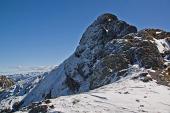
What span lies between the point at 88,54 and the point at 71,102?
58.4m

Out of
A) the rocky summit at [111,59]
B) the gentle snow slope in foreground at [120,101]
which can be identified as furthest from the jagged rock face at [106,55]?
the gentle snow slope in foreground at [120,101]

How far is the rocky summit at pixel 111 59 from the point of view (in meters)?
60.9

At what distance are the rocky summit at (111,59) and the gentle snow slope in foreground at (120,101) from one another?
6.60 metres

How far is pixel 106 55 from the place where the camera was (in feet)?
263

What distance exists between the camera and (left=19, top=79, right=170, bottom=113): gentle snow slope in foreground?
3522 cm

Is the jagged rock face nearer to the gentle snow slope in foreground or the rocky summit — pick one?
the rocky summit

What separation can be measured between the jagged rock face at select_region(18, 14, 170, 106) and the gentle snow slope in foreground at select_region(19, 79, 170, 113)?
14307 millimetres

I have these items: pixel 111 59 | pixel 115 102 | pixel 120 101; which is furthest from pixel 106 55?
pixel 115 102

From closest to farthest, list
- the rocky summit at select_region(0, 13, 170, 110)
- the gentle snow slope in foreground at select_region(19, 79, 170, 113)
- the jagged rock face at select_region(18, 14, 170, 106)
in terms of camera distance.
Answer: the gentle snow slope in foreground at select_region(19, 79, 170, 113), the rocky summit at select_region(0, 13, 170, 110), the jagged rock face at select_region(18, 14, 170, 106)

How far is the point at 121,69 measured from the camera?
63594 mm

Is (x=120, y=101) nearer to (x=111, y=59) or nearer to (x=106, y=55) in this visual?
(x=111, y=59)

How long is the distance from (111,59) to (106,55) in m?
10.1

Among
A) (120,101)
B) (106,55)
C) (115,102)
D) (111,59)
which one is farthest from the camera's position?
(106,55)

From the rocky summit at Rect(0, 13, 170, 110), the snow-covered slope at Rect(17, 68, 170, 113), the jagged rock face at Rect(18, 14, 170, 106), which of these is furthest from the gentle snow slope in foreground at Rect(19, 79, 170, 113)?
the jagged rock face at Rect(18, 14, 170, 106)
